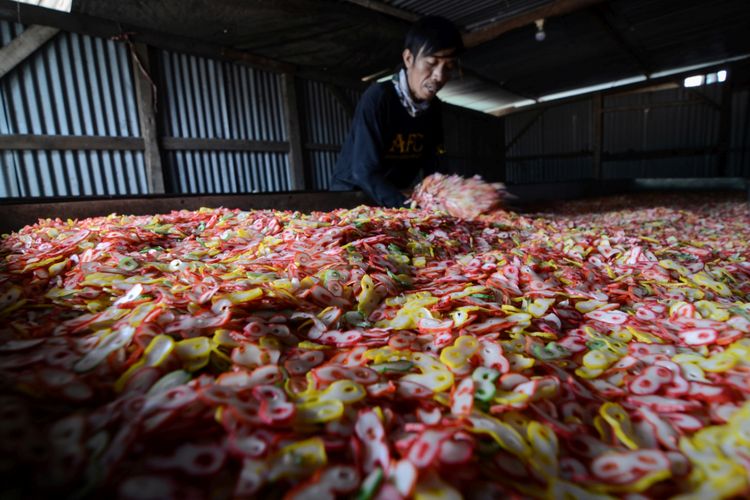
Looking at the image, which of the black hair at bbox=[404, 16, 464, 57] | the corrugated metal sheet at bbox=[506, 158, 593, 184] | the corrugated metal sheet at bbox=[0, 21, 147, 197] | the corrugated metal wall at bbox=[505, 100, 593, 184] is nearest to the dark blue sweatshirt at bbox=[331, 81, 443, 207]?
the black hair at bbox=[404, 16, 464, 57]

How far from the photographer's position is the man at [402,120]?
10.6 ft

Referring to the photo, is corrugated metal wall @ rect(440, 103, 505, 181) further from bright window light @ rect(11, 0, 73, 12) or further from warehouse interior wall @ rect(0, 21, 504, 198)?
bright window light @ rect(11, 0, 73, 12)

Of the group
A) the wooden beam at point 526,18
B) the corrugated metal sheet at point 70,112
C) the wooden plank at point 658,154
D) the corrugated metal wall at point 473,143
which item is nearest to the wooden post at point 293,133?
the corrugated metal sheet at point 70,112

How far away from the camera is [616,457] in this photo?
2.51 feet

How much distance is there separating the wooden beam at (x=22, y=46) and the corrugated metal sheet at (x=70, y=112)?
83 millimetres

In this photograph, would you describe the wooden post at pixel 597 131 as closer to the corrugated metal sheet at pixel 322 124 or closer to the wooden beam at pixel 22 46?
the corrugated metal sheet at pixel 322 124

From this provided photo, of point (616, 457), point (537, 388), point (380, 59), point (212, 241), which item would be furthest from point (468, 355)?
point (380, 59)

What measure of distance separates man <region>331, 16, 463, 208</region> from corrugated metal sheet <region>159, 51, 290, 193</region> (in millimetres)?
3305

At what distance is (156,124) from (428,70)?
4498mm

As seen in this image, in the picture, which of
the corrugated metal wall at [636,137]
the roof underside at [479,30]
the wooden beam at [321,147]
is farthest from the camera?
the corrugated metal wall at [636,137]

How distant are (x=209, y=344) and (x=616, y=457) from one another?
94 centimetres

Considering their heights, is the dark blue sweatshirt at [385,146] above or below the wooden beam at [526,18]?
below

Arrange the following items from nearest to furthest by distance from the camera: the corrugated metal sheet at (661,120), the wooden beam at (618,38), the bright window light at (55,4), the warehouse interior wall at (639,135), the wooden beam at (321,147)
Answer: the bright window light at (55,4) < the wooden beam at (618,38) < the wooden beam at (321,147) < the warehouse interior wall at (639,135) < the corrugated metal sheet at (661,120)

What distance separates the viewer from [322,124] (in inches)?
324
